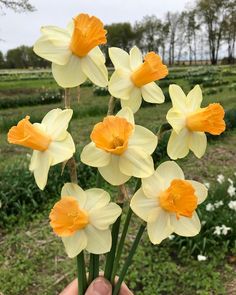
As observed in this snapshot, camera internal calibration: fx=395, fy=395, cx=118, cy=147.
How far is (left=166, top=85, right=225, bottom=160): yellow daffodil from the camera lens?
731mm

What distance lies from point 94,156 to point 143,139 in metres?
0.10

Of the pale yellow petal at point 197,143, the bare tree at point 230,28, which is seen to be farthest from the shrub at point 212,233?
the bare tree at point 230,28

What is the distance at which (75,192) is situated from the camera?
757 mm

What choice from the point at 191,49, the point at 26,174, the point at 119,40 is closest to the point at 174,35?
the point at 191,49

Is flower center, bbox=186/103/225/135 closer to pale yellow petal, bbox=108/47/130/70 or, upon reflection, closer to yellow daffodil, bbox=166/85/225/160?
yellow daffodil, bbox=166/85/225/160

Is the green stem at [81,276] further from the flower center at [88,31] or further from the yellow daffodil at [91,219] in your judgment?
the flower center at [88,31]

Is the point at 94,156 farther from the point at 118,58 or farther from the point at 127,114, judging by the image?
the point at 118,58

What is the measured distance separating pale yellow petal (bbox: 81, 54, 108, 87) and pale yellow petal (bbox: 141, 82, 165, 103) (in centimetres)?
9

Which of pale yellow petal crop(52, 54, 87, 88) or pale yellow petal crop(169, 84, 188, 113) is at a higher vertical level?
pale yellow petal crop(52, 54, 87, 88)

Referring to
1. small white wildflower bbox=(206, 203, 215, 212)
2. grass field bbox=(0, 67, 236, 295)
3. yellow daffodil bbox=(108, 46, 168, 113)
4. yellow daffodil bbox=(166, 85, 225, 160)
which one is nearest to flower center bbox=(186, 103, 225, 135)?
yellow daffodil bbox=(166, 85, 225, 160)

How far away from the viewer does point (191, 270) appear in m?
3.02

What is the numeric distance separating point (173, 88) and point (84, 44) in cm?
19

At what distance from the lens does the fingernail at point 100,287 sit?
0.85 meters

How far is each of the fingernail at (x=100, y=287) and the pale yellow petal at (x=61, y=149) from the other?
1.01ft
